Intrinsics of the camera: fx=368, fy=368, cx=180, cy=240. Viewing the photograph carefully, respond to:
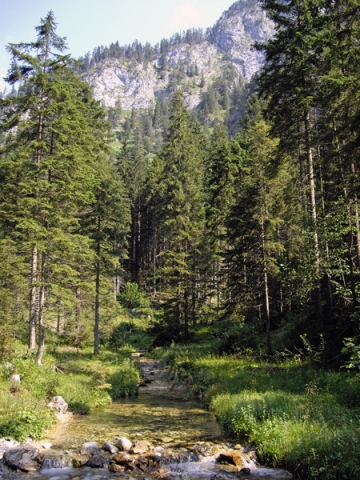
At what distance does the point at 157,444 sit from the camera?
959 centimetres

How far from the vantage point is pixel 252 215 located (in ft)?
68.9

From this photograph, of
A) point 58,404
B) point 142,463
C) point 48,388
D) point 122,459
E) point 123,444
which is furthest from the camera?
point 48,388

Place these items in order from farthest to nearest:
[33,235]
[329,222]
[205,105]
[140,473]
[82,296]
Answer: [205,105] < [82,296] < [33,235] < [329,222] < [140,473]

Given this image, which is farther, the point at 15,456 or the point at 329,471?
the point at 15,456

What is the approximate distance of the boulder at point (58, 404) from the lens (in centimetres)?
1240

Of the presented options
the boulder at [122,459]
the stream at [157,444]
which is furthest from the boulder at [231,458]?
the boulder at [122,459]

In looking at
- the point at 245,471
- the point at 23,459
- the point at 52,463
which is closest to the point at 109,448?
the point at 52,463

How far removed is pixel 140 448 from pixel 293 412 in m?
4.00

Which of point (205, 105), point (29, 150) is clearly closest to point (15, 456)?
point (29, 150)

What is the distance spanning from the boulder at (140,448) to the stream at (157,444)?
14 cm

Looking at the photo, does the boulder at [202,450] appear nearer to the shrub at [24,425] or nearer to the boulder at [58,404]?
the shrub at [24,425]

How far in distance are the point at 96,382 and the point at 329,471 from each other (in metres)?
12.1

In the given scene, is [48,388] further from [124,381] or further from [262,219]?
[262,219]

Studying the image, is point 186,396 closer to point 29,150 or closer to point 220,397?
point 220,397
